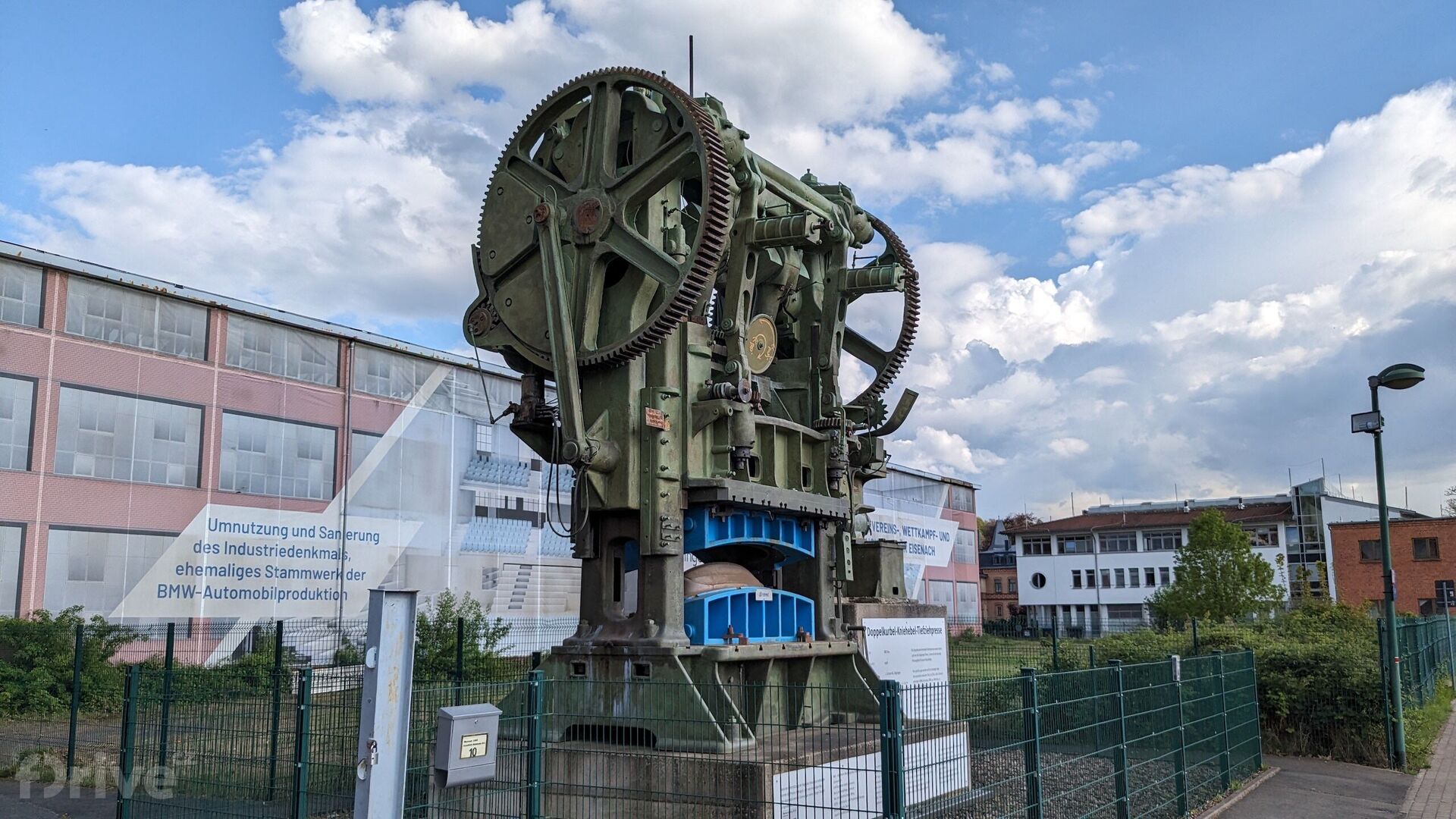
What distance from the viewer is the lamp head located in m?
16.4

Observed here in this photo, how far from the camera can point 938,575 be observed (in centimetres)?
5944

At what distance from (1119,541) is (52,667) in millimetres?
70328

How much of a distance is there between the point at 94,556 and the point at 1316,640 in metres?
25.8

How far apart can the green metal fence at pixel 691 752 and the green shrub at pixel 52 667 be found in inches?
350

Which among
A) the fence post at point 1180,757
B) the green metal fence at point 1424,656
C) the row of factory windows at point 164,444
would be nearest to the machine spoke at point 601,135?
the fence post at point 1180,757

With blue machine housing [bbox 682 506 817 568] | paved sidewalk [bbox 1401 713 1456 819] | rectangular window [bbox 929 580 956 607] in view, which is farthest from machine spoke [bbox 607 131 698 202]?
rectangular window [bbox 929 580 956 607]

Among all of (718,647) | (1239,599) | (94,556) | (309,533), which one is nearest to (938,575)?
(1239,599)

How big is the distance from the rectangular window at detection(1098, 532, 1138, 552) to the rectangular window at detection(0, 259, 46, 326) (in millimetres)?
69180

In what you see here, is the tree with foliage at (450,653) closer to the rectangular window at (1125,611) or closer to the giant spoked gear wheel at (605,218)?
the giant spoked gear wheel at (605,218)

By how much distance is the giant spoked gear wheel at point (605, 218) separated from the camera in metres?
10.9

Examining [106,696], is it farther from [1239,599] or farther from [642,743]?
[1239,599]

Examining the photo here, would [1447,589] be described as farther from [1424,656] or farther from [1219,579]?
[1424,656]

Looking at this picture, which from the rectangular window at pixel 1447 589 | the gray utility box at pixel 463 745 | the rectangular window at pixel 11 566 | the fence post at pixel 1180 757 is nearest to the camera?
the gray utility box at pixel 463 745

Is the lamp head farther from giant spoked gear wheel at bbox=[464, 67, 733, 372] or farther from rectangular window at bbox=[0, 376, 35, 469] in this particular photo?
rectangular window at bbox=[0, 376, 35, 469]
